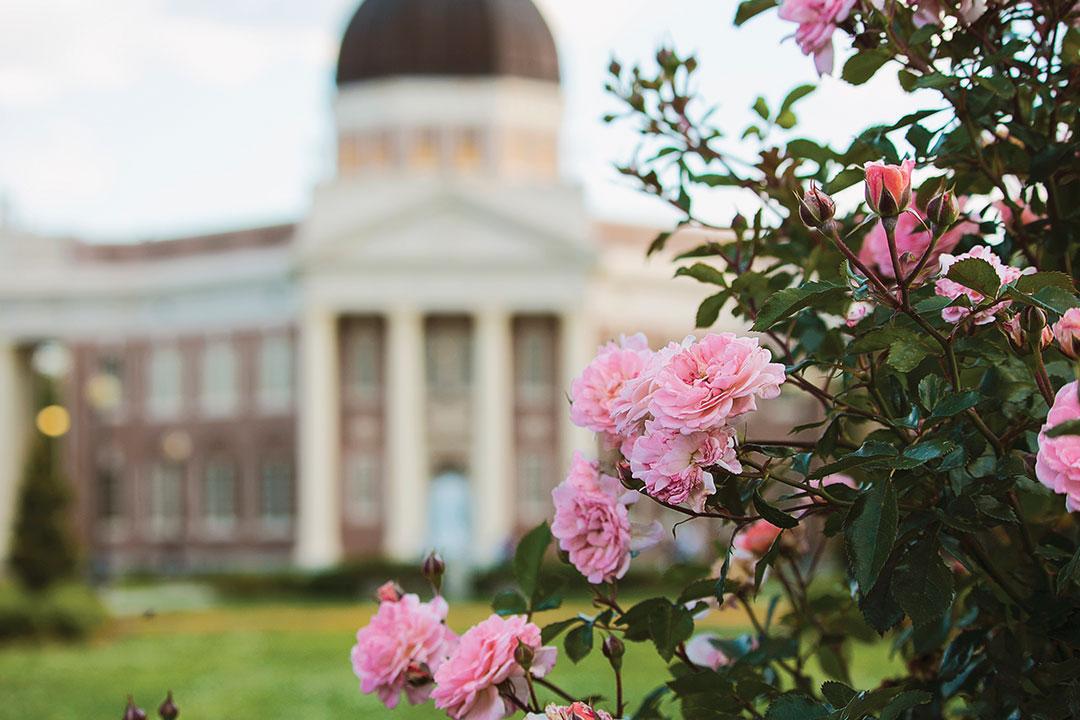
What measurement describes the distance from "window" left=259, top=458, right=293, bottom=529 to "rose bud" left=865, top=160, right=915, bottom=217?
1514 inches

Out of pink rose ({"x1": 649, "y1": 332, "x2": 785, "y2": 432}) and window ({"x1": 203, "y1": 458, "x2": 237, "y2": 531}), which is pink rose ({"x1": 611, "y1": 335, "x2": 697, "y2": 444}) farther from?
window ({"x1": 203, "y1": 458, "x2": 237, "y2": 531})

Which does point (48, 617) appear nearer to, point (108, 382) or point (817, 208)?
point (817, 208)

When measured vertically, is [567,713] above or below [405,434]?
below

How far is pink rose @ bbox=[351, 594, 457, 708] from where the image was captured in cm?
281

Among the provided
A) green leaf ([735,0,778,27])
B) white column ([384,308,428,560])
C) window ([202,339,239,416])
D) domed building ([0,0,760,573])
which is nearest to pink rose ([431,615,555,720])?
green leaf ([735,0,778,27])

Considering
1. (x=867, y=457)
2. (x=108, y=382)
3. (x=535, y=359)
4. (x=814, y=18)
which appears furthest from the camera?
(x=108, y=382)

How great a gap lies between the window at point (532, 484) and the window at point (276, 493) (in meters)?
5.86

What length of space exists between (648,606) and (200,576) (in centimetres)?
3149

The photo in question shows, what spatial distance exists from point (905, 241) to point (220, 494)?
39.4m

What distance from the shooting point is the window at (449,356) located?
38719mm

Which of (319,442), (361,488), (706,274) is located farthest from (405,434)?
(706,274)

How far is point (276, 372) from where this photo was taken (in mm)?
40219

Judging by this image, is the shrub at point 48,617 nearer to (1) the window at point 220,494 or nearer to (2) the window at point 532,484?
(2) the window at point 532,484

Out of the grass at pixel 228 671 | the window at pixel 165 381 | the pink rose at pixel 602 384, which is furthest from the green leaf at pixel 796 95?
the window at pixel 165 381
